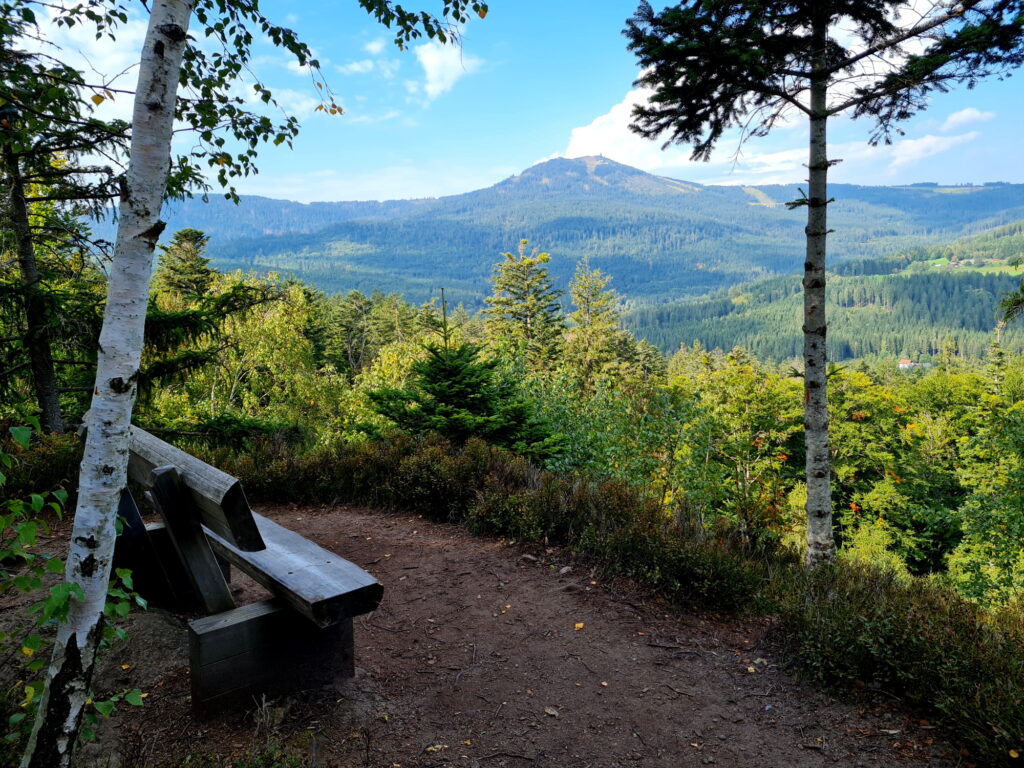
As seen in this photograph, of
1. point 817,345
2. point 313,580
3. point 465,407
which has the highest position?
point 817,345

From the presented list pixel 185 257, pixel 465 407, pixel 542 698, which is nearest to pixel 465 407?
pixel 465 407

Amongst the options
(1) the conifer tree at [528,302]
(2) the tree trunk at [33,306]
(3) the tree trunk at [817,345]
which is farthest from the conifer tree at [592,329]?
(2) the tree trunk at [33,306]

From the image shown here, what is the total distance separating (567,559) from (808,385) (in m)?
3.61

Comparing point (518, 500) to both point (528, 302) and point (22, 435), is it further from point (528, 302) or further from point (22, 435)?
point (528, 302)

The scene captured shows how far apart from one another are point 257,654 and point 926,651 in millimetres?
3492

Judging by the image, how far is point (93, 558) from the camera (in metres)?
1.70

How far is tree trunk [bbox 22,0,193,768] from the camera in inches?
65.2

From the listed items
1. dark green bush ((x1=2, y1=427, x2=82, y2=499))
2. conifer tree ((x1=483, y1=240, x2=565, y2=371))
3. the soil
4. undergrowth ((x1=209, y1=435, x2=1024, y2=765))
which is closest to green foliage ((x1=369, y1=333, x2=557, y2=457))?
undergrowth ((x1=209, y1=435, x2=1024, y2=765))

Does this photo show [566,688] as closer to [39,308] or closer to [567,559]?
[567,559]

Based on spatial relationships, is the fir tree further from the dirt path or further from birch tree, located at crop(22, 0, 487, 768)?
birch tree, located at crop(22, 0, 487, 768)

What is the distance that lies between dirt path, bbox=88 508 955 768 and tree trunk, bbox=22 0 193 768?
1.98 feet

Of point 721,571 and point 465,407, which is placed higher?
point 465,407

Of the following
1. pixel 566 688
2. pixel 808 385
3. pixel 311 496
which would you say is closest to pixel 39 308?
pixel 311 496

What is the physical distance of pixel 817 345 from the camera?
6254 mm
